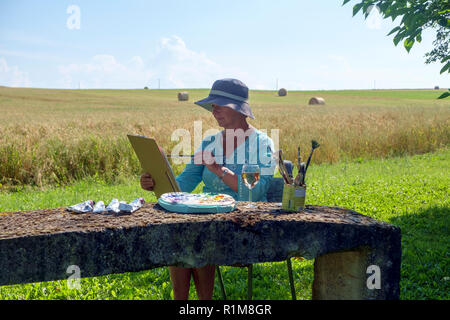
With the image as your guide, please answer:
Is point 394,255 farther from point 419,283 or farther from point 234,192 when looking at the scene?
point 419,283

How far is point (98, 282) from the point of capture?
398 cm

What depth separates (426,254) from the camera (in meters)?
4.66

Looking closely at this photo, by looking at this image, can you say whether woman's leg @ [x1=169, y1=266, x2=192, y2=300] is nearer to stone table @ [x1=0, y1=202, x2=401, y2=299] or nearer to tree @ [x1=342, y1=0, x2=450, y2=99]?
stone table @ [x1=0, y1=202, x2=401, y2=299]

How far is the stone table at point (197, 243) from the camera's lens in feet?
6.08

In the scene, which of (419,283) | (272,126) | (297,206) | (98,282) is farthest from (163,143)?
(297,206)

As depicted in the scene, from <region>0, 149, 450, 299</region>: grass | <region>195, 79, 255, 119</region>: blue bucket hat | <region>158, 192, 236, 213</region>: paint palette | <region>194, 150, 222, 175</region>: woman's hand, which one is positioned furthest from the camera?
<region>0, 149, 450, 299</region>: grass

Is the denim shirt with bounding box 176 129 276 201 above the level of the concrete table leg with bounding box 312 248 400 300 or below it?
above

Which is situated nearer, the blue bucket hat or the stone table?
the stone table

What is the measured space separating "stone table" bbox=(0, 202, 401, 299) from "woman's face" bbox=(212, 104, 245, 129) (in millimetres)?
997

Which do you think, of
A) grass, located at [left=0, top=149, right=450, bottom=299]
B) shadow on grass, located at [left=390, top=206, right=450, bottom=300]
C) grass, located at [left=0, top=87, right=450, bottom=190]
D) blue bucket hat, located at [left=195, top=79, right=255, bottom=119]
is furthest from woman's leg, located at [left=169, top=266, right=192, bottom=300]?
grass, located at [left=0, top=87, right=450, bottom=190]

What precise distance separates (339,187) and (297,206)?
6.13m

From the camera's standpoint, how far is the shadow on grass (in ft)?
12.7

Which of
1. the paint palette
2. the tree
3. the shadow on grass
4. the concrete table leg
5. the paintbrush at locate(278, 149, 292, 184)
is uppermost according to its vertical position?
the tree
